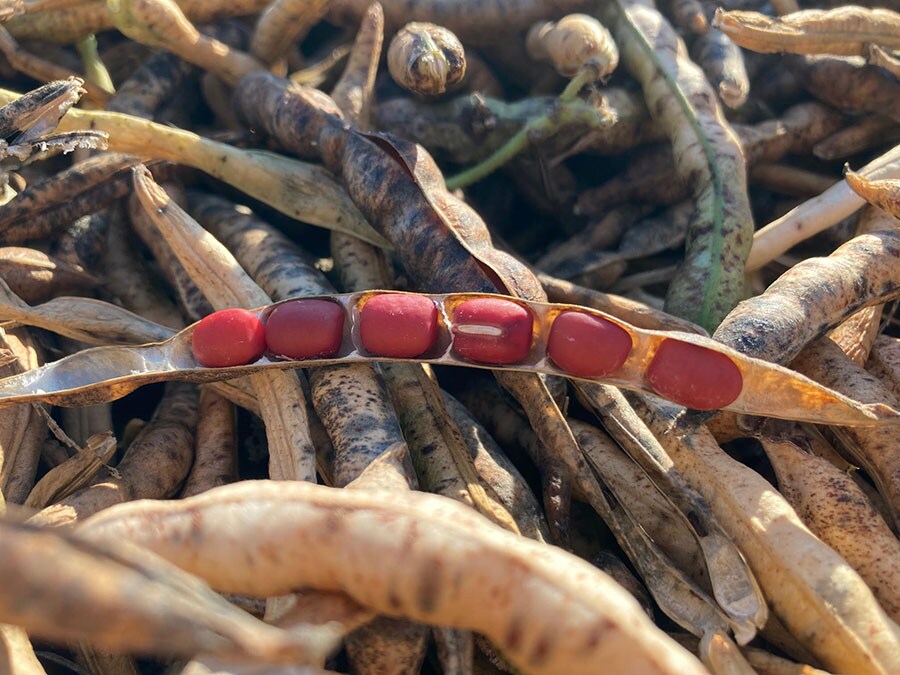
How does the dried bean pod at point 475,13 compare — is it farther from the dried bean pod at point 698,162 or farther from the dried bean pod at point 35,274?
the dried bean pod at point 35,274

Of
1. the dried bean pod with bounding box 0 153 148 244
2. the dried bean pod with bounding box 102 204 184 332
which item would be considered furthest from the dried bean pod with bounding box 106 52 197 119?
the dried bean pod with bounding box 102 204 184 332

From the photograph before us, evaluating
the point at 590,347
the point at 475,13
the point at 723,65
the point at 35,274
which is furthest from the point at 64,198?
the point at 723,65

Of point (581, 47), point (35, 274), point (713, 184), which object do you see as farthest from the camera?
point (581, 47)

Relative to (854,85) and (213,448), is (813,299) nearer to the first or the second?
(854,85)

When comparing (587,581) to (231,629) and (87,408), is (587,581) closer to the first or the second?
(231,629)

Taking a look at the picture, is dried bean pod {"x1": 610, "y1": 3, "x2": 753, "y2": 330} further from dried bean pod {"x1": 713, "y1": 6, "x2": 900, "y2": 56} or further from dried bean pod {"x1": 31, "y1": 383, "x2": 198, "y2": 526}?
dried bean pod {"x1": 31, "y1": 383, "x2": 198, "y2": 526}

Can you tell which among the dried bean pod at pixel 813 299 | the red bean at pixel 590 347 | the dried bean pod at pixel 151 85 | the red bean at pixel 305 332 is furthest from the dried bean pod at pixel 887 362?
the dried bean pod at pixel 151 85

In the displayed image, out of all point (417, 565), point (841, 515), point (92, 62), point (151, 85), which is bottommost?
point (841, 515)

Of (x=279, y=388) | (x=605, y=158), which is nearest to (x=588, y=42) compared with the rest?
(x=605, y=158)

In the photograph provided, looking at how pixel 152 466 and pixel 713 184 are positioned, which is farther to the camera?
pixel 713 184
